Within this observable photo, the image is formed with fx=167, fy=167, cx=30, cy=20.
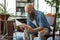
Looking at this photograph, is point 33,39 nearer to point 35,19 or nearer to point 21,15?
point 35,19

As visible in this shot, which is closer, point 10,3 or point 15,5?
point 10,3

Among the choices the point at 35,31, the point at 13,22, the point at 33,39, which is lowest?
the point at 33,39

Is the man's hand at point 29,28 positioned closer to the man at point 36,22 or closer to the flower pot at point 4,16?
the man at point 36,22

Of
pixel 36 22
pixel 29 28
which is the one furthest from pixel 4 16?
pixel 36 22

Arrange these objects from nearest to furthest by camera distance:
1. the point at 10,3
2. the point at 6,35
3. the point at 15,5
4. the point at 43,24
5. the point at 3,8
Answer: the point at 6,35 → the point at 43,24 → the point at 3,8 → the point at 10,3 → the point at 15,5

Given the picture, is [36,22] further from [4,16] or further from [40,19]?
[4,16]

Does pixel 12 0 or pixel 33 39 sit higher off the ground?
→ pixel 12 0

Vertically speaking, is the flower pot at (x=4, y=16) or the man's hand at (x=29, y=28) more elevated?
the flower pot at (x=4, y=16)

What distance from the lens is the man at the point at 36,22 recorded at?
338 cm

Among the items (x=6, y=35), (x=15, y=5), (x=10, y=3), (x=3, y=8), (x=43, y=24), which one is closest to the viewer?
(x=6, y=35)

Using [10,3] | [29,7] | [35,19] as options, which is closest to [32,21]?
[35,19]

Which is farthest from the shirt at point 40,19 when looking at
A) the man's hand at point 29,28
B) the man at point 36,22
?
the man's hand at point 29,28

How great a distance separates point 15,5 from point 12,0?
1.45ft

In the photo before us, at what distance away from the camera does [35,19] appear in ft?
11.5
